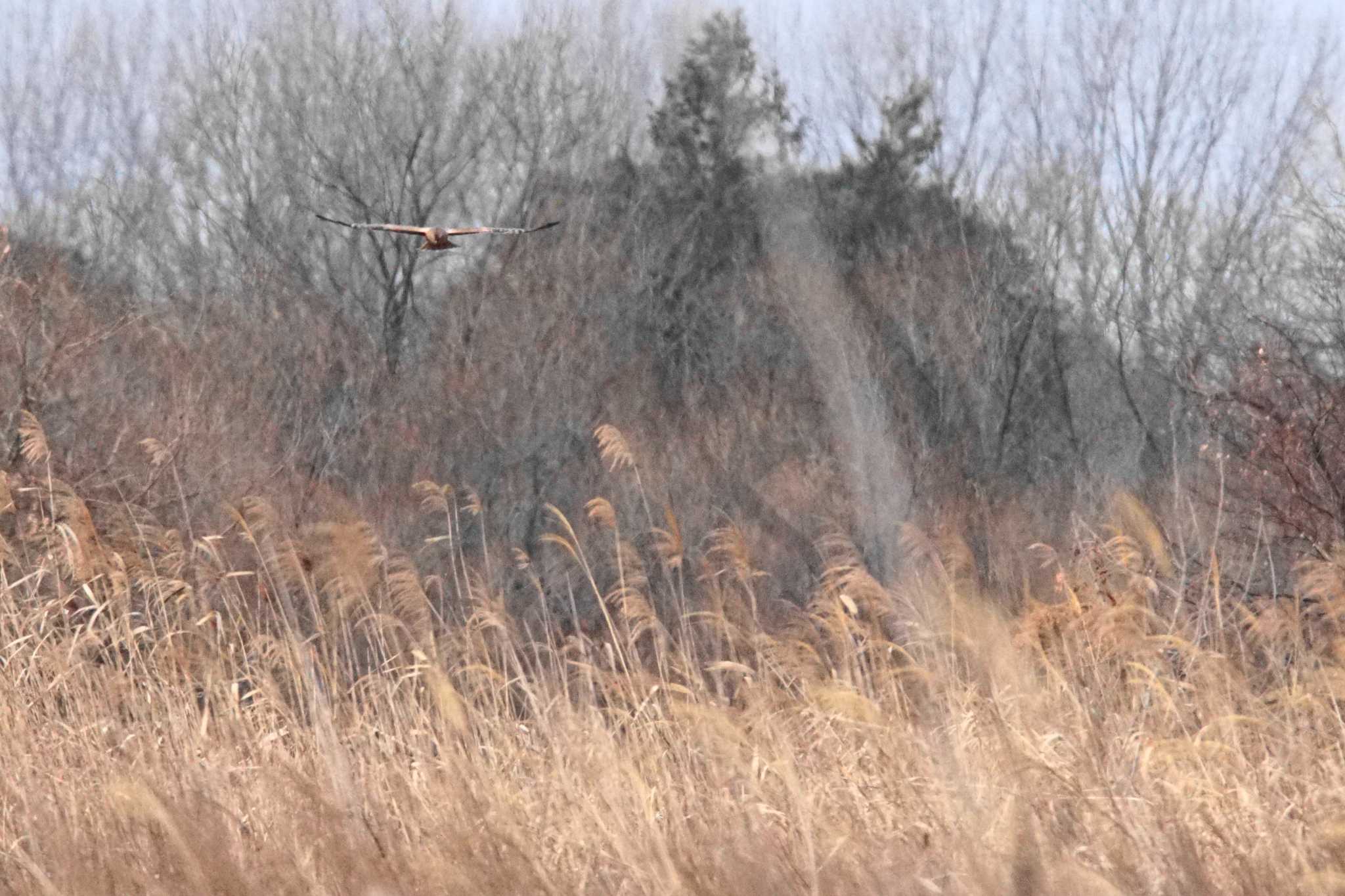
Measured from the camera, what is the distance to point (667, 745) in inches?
171

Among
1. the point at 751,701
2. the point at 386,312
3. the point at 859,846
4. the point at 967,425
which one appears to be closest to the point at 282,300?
the point at 386,312

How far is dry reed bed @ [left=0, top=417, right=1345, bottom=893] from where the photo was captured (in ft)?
10.2

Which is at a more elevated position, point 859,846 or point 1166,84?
point 1166,84

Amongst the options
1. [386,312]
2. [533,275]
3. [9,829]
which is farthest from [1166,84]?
[9,829]

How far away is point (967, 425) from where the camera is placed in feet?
70.1

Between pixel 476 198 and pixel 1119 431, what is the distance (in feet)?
31.6

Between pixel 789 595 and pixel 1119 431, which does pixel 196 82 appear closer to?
pixel 789 595

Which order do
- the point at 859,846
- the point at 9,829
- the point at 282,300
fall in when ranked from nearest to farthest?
1. the point at 859,846
2. the point at 9,829
3. the point at 282,300

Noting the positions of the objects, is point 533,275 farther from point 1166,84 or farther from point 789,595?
point 1166,84

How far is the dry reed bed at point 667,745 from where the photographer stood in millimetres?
3121

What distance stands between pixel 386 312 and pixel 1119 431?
10.3 metres

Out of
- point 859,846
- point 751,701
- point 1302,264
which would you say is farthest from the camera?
point 1302,264

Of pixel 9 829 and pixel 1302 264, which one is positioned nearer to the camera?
pixel 9 829

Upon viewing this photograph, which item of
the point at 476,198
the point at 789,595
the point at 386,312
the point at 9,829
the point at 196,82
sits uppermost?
the point at 196,82
